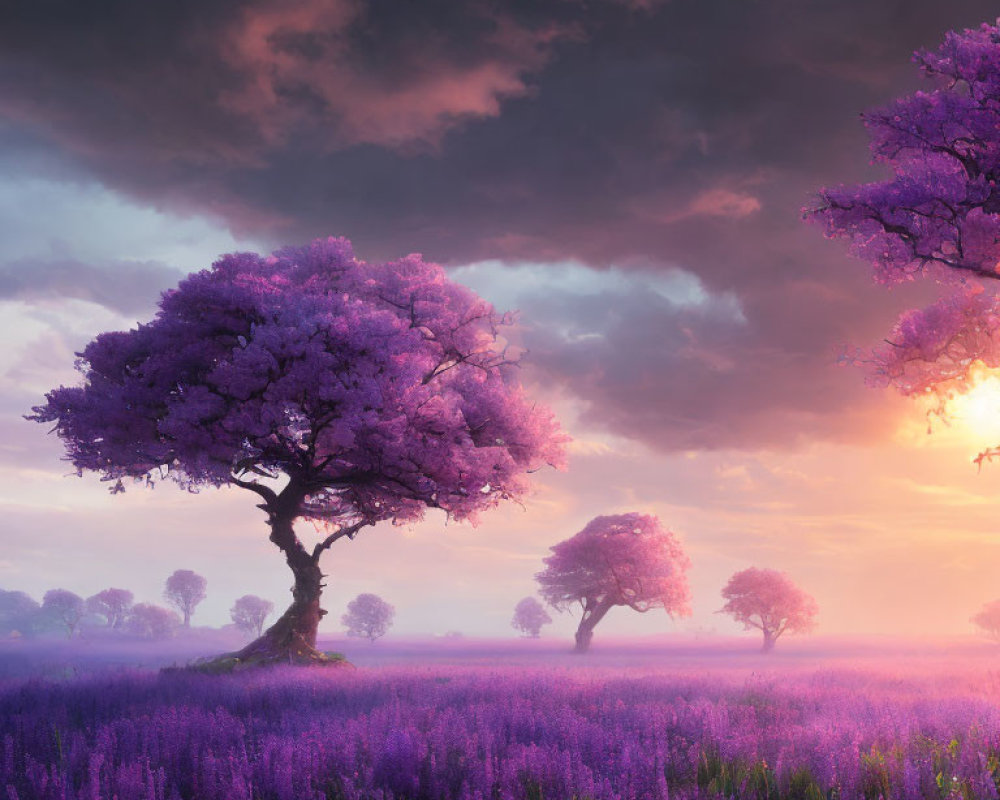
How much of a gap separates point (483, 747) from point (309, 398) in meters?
9.31

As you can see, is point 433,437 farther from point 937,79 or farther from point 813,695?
point 937,79

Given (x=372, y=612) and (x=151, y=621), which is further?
(x=151, y=621)

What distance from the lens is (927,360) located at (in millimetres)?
11695

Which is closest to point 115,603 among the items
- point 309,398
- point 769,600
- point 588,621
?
point 588,621

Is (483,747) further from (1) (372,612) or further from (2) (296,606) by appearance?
(1) (372,612)

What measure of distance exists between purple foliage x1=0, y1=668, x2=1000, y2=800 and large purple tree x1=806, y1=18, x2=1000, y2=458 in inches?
237

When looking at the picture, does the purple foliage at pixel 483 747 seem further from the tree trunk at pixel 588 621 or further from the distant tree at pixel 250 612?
the distant tree at pixel 250 612

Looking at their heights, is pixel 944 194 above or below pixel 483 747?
above

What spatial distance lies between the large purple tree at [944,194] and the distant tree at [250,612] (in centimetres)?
8303

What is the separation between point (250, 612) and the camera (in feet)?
269

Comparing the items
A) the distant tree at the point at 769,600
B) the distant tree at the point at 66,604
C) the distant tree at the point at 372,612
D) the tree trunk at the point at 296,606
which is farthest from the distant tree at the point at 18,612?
the tree trunk at the point at 296,606

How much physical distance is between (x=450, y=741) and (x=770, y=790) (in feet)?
8.12

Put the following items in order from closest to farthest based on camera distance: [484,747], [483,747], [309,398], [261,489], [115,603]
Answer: [484,747] → [483,747] → [309,398] → [261,489] → [115,603]

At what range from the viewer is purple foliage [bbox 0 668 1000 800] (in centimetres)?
473
